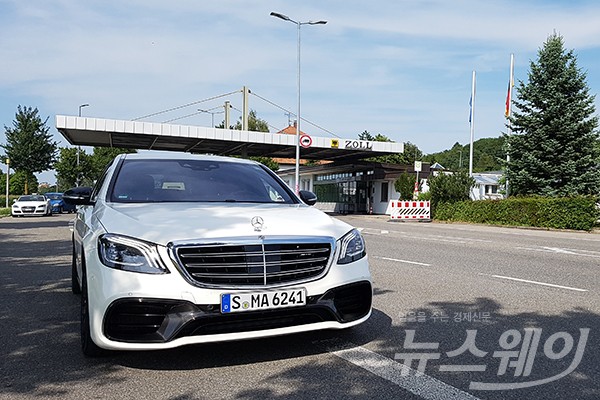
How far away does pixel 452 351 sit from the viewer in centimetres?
432

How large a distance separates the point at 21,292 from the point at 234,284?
14.6 ft

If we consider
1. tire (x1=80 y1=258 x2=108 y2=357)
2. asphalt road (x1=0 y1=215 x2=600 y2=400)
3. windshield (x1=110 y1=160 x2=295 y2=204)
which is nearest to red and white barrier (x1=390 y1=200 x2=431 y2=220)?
asphalt road (x1=0 y1=215 x2=600 y2=400)

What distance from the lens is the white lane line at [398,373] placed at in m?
3.41

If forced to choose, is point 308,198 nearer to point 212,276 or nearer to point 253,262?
point 253,262

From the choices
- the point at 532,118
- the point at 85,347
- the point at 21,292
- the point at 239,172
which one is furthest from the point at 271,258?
the point at 532,118

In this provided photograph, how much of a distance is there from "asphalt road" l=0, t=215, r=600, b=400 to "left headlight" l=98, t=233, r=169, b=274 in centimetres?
75

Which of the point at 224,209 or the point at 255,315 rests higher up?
the point at 224,209

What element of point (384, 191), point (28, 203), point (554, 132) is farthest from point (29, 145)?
point (554, 132)

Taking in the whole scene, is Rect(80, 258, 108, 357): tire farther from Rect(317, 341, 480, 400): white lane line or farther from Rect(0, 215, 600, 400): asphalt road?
Rect(317, 341, 480, 400): white lane line

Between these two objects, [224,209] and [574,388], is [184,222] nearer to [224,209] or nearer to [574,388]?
[224,209]

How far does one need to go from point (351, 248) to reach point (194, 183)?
70.7 inches

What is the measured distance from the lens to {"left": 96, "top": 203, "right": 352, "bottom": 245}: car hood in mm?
3768

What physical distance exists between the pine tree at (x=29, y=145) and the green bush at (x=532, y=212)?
1520 inches

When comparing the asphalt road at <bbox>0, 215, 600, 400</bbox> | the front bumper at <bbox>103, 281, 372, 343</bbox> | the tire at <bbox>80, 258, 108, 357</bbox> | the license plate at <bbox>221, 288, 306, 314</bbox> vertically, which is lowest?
the asphalt road at <bbox>0, 215, 600, 400</bbox>
